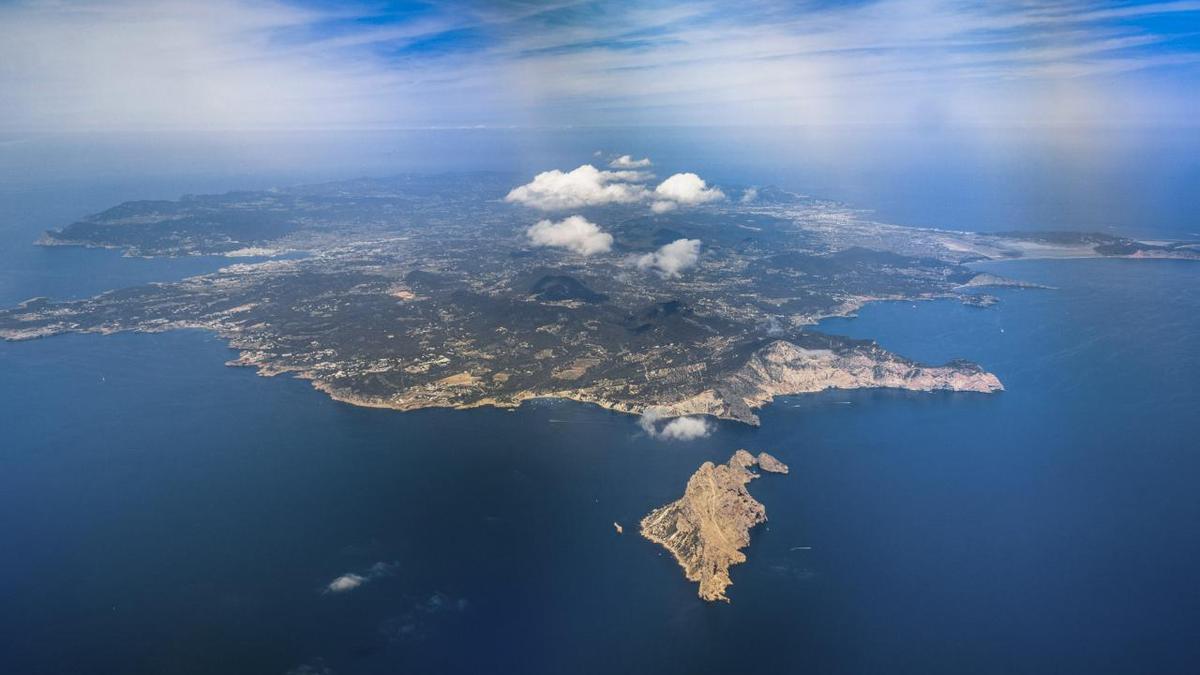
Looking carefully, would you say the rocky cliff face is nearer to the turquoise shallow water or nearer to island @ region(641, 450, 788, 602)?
the turquoise shallow water

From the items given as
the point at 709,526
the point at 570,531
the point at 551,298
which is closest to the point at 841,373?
the point at 709,526

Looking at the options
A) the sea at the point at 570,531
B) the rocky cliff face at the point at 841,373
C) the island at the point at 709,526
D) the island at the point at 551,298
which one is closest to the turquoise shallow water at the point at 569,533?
the sea at the point at 570,531

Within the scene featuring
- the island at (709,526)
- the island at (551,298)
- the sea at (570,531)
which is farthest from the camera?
the island at (551,298)

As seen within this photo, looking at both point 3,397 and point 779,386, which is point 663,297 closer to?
point 779,386

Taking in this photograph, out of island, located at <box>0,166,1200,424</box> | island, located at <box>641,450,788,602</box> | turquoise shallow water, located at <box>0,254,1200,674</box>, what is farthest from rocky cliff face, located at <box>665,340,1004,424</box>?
island, located at <box>641,450,788,602</box>

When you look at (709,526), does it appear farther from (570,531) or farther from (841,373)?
(841,373)

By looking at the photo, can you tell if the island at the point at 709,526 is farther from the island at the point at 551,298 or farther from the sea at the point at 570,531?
the island at the point at 551,298
